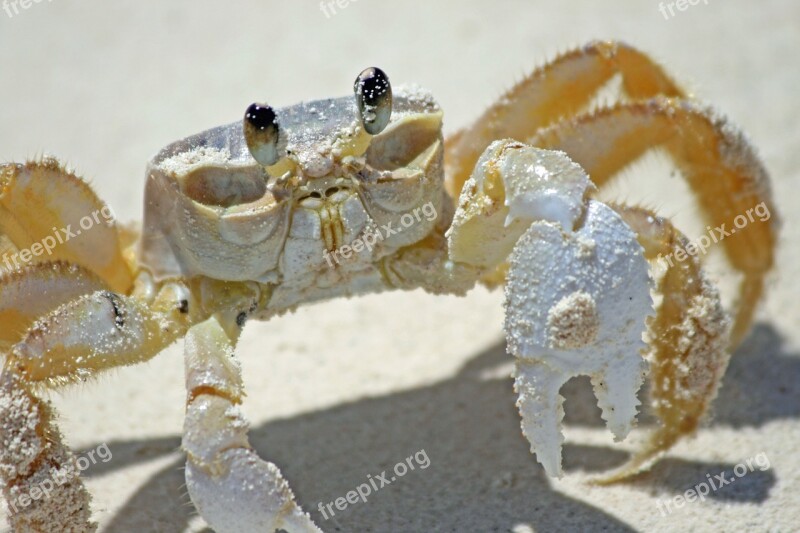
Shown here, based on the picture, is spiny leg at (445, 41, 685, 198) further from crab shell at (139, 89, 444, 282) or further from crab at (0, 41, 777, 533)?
crab shell at (139, 89, 444, 282)

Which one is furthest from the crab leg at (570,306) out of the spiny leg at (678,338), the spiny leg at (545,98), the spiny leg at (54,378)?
the spiny leg at (54,378)

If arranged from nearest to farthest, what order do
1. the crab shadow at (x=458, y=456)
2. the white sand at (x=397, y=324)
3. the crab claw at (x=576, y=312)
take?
1. the crab claw at (x=576, y=312)
2. the crab shadow at (x=458, y=456)
3. the white sand at (x=397, y=324)

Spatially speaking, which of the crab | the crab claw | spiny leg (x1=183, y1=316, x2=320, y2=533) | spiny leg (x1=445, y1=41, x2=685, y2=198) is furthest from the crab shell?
the crab claw

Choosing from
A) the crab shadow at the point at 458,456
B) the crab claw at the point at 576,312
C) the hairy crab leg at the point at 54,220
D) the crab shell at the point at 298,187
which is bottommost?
the crab shadow at the point at 458,456

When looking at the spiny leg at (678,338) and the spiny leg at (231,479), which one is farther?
the spiny leg at (678,338)

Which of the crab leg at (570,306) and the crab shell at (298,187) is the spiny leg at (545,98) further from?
the crab leg at (570,306)

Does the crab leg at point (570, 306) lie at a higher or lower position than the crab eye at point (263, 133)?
lower
